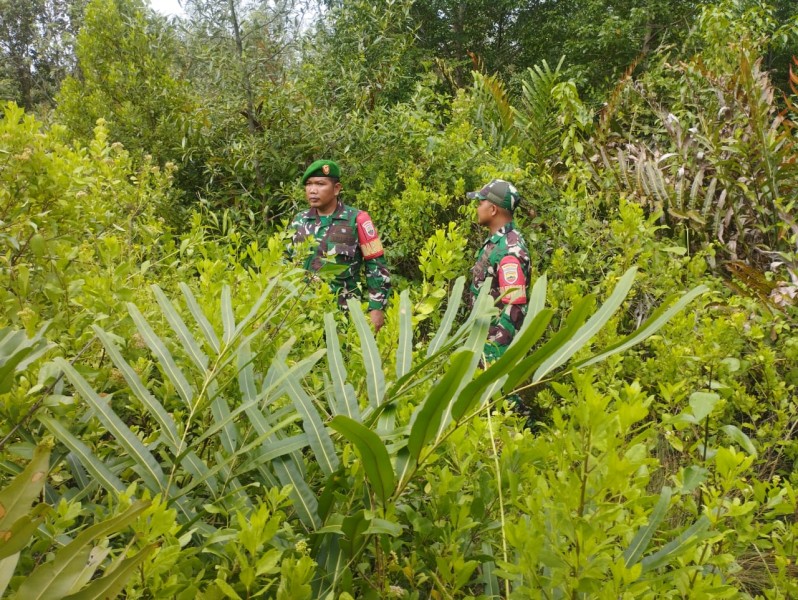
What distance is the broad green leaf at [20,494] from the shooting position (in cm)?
51

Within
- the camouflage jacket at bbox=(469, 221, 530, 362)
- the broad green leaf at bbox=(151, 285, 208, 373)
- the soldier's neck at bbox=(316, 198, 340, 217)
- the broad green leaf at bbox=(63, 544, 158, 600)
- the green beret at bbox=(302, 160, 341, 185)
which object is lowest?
the camouflage jacket at bbox=(469, 221, 530, 362)

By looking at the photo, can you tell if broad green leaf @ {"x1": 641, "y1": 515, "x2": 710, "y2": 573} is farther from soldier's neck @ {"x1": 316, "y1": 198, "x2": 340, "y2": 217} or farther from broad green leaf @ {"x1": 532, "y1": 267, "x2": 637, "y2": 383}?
soldier's neck @ {"x1": 316, "y1": 198, "x2": 340, "y2": 217}

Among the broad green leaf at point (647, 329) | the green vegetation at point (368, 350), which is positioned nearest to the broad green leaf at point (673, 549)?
the green vegetation at point (368, 350)

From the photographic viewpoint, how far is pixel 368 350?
0.87 m

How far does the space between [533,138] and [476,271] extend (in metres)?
2.65

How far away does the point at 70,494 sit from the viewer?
0.79 metres

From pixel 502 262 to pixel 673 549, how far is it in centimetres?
251

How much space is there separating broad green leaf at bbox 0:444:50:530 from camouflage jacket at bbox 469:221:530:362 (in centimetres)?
249

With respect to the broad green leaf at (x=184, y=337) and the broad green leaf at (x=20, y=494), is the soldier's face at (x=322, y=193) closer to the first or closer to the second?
the broad green leaf at (x=184, y=337)

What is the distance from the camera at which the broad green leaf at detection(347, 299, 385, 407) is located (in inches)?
33.0

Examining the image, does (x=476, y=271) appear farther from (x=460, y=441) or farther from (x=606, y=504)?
(x=606, y=504)

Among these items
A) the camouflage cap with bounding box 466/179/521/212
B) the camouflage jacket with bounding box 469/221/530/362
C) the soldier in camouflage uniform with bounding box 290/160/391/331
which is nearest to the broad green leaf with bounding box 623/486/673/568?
the camouflage jacket with bounding box 469/221/530/362

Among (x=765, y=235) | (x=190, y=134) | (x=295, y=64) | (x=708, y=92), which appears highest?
(x=295, y=64)

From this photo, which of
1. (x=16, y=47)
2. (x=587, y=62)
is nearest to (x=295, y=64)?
(x=587, y=62)
